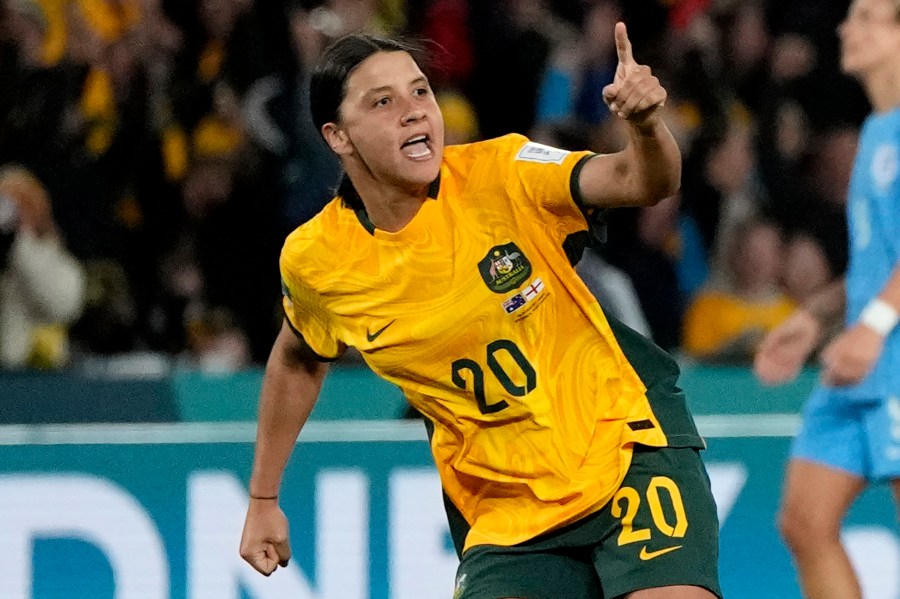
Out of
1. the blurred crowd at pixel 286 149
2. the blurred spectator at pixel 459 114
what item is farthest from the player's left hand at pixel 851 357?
the blurred spectator at pixel 459 114

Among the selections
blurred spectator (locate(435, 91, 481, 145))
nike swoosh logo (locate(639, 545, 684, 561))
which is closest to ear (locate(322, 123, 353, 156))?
nike swoosh logo (locate(639, 545, 684, 561))

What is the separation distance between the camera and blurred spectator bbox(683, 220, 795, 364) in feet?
24.3

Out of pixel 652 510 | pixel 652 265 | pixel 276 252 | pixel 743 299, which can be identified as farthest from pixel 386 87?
pixel 743 299

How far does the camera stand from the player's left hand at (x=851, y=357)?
4066 mm

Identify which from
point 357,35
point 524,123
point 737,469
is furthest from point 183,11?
point 357,35

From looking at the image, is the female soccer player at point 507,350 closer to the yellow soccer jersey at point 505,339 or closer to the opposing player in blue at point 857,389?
Answer: the yellow soccer jersey at point 505,339

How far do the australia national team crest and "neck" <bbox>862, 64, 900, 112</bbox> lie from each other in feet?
5.74

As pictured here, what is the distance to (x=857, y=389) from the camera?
4609mm

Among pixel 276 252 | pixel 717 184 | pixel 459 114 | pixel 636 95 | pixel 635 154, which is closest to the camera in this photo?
pixel 636 95

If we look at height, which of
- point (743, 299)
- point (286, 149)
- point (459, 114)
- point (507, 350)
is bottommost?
point (507, 350)

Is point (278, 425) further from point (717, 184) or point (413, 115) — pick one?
point (717, 184)

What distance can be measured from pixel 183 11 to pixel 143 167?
97 centimetres

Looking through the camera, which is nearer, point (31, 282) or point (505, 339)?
point (505, 339)

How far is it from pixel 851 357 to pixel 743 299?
3.48 m
